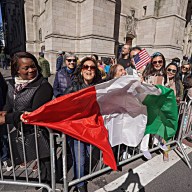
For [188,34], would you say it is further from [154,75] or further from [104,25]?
[154,75]

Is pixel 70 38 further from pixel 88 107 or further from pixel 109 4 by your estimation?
pixel 88 107

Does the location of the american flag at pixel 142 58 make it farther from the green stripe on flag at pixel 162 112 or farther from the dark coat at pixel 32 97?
the dark coat at pixel 32 97

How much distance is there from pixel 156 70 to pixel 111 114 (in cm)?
150

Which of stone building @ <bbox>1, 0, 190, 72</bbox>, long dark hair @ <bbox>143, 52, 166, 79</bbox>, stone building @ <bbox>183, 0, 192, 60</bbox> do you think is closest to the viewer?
long dark hair @ <bbox>143, 52, 166, 79</bbox>

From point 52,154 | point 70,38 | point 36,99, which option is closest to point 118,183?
point 52,154

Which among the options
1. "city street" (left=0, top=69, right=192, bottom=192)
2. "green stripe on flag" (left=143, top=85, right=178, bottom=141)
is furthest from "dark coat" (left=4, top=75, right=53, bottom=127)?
"green stripe on flag" (left=143, top=85, right=178, bottom=141)

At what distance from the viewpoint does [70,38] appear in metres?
14.7

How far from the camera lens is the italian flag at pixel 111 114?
179 cm

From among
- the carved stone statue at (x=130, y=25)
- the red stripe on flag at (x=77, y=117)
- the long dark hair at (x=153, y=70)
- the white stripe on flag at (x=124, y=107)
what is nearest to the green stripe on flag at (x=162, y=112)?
the white stripe on flag at (x=124, y=107)

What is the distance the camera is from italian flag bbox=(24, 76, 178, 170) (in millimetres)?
1788

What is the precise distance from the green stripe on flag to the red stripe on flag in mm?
915

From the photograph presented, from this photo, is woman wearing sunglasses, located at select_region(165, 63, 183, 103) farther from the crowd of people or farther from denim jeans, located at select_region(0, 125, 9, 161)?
denim jeans, located at select_region(0, 125, 9, 161)

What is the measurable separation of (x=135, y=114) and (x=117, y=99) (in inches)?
19.3

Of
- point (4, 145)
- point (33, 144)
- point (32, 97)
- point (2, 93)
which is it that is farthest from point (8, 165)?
point (32, 97)
